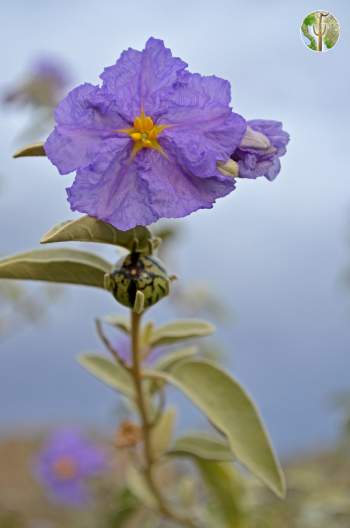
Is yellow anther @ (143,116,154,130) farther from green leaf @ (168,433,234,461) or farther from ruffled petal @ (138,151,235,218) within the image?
green leaf @ (168,433,234,461)

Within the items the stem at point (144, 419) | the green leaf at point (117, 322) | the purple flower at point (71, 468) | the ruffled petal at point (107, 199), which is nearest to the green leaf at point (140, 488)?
the stem at point (144, 419)

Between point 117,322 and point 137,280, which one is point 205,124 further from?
point 117,322

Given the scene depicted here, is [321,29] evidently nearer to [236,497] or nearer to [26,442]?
[236,497]

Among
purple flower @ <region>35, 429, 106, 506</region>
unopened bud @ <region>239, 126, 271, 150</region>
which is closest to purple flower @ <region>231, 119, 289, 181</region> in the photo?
unopened bud @ <region>239, 126, 271, 150</region>

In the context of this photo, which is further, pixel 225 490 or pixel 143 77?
pixel 225 490

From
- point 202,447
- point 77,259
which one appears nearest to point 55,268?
point 77,259

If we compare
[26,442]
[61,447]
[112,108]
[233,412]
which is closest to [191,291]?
[61,447]

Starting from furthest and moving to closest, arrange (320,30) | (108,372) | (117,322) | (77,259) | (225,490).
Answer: (225,490) < (108,372) < (117,322) < (77,259) < (320,30)
